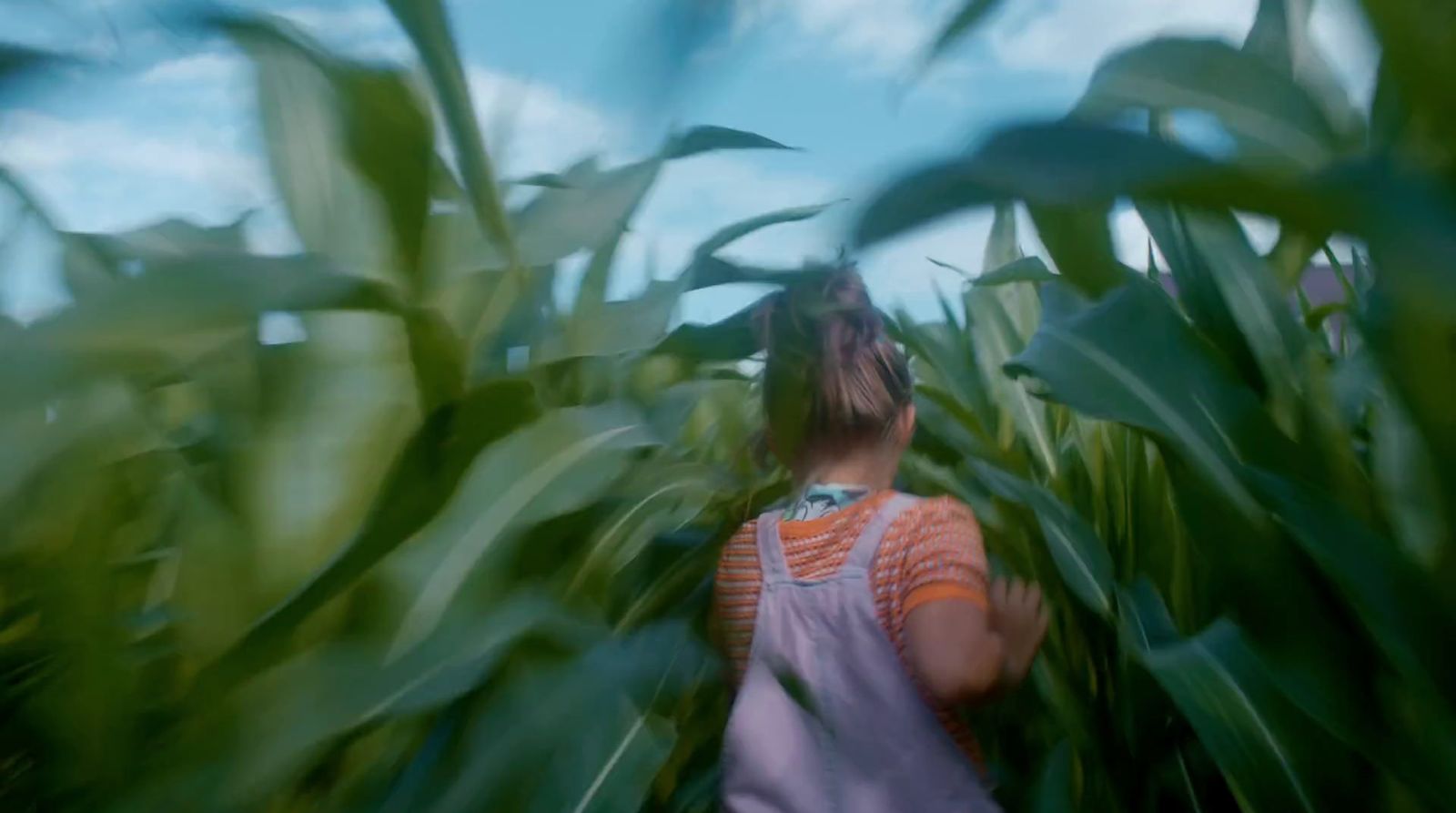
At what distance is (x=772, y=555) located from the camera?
0.95 meters

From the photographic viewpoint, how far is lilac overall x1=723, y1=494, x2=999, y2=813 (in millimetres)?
821

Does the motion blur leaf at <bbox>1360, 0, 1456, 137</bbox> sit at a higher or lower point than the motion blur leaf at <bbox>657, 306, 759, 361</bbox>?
higher

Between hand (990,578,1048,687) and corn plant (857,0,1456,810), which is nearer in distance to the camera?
corn plant (857,0,1456,810)

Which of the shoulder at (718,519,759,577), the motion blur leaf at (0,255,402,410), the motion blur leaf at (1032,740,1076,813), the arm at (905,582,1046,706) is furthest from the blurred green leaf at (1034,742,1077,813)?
the motion blur leaf at (0,255,402,410)

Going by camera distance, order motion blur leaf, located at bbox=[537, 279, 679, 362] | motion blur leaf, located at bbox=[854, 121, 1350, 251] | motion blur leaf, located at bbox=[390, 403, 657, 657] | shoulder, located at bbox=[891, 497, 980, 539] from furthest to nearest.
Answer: shoulder, located at bbox=[891, 497, 980, 539] < motion blur leaf, located at bbox=[537, 279, 679, 362] < motion blur leaf, located at bbox=[390, 403, 657, 657] < motion blur leaf, located at bbox=[854, 121, 1350, 251]

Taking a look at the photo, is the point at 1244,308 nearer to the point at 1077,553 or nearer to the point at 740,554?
the point at 1077,553

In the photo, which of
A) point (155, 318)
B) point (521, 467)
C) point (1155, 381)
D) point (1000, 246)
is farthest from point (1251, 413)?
point (1000, 246)

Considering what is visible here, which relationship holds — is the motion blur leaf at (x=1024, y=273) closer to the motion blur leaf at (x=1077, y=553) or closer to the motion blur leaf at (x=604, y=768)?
the motion blur leaf at (x=1077, y=553)

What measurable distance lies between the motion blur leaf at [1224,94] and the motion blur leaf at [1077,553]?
0.99 ft

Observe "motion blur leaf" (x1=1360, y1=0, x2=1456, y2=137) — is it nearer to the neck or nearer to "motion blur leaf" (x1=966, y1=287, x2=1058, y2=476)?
"motion blur leaf" (x1=966, y1=287, x2=1058, y2=476)

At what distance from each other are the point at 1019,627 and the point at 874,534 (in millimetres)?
166

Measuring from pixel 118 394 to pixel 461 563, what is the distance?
143mm

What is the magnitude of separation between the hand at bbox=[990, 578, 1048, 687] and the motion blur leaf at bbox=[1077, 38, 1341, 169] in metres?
0.43

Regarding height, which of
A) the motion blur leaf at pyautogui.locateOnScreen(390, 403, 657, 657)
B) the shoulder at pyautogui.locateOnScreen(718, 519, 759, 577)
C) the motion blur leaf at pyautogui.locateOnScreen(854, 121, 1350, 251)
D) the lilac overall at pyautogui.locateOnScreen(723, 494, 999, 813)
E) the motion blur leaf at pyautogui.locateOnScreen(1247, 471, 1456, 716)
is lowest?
the lilac overall at pyautogui.locateOnScreen(723, 494, 999, 813)
